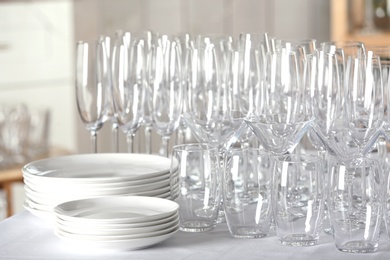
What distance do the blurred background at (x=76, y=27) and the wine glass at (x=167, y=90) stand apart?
2382 millimetres

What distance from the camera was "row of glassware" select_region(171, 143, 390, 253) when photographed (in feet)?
4.66

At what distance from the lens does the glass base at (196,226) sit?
1.59m

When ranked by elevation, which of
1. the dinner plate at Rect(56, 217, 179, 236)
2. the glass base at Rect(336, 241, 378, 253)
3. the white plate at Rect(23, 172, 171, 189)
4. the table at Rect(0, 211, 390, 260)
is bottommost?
the table at Rect(0, 211, 390, 260)

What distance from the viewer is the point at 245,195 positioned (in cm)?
153

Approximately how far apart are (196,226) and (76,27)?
130 inches

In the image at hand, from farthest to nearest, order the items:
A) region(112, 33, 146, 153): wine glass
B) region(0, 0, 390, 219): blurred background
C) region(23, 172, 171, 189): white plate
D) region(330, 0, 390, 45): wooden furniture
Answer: region(0, 0, 390, 219): blurred background, region(330, 0, 390, 45): wooden furniture, region(112, 33, 146, 153): wine glass, region(23, 172, 171, 189): white plate

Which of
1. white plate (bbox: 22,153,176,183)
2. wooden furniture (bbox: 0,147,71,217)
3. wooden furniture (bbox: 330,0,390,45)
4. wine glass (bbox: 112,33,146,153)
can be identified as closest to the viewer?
white plate (bbox: 22,153,176,183)

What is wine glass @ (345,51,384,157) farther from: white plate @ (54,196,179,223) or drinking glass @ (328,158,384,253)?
white plate @ (54,196,179,223)

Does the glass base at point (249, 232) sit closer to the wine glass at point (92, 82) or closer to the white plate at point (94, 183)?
the white plate at point (94, 183)

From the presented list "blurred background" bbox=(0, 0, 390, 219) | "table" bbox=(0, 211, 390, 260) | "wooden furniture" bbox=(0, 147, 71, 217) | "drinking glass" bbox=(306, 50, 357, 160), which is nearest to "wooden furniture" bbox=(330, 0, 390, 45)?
"blurred background" bbox=(0, 0, 390, 219)

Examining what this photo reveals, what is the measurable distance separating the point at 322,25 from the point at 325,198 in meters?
2.97

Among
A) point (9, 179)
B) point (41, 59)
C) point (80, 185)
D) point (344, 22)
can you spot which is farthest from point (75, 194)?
point (41, 59)

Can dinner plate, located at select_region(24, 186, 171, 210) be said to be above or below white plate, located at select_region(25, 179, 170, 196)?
below

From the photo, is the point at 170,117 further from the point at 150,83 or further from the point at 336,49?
the point at 336,49
